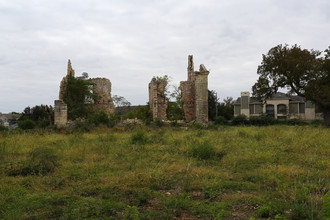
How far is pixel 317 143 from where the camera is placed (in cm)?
873

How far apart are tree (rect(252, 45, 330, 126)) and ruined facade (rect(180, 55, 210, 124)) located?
9162 millimetres

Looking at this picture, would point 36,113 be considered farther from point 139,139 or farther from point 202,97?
point 139,139

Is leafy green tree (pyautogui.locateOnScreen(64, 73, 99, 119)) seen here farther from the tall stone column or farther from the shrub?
the shrub

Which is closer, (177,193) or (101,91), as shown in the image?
(177,193)

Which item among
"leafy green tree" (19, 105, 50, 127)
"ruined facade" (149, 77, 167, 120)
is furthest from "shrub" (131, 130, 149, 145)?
"leafy green tree" (19, 105, 50, 127)

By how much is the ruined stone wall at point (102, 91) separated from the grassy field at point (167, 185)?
650 inches

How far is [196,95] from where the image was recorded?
20594mm

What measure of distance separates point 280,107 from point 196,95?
37.6 metres

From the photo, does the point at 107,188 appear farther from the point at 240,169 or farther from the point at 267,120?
the point at 267,120

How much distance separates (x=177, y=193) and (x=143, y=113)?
19695mm

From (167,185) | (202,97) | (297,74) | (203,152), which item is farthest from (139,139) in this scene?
(297,74)

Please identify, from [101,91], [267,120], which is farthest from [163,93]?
[267,120]

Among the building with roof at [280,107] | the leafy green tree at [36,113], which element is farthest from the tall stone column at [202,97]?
the building with roof at [280,107]

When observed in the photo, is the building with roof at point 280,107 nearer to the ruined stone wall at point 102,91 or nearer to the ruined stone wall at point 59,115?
the ruined stone wall at point 102,91
